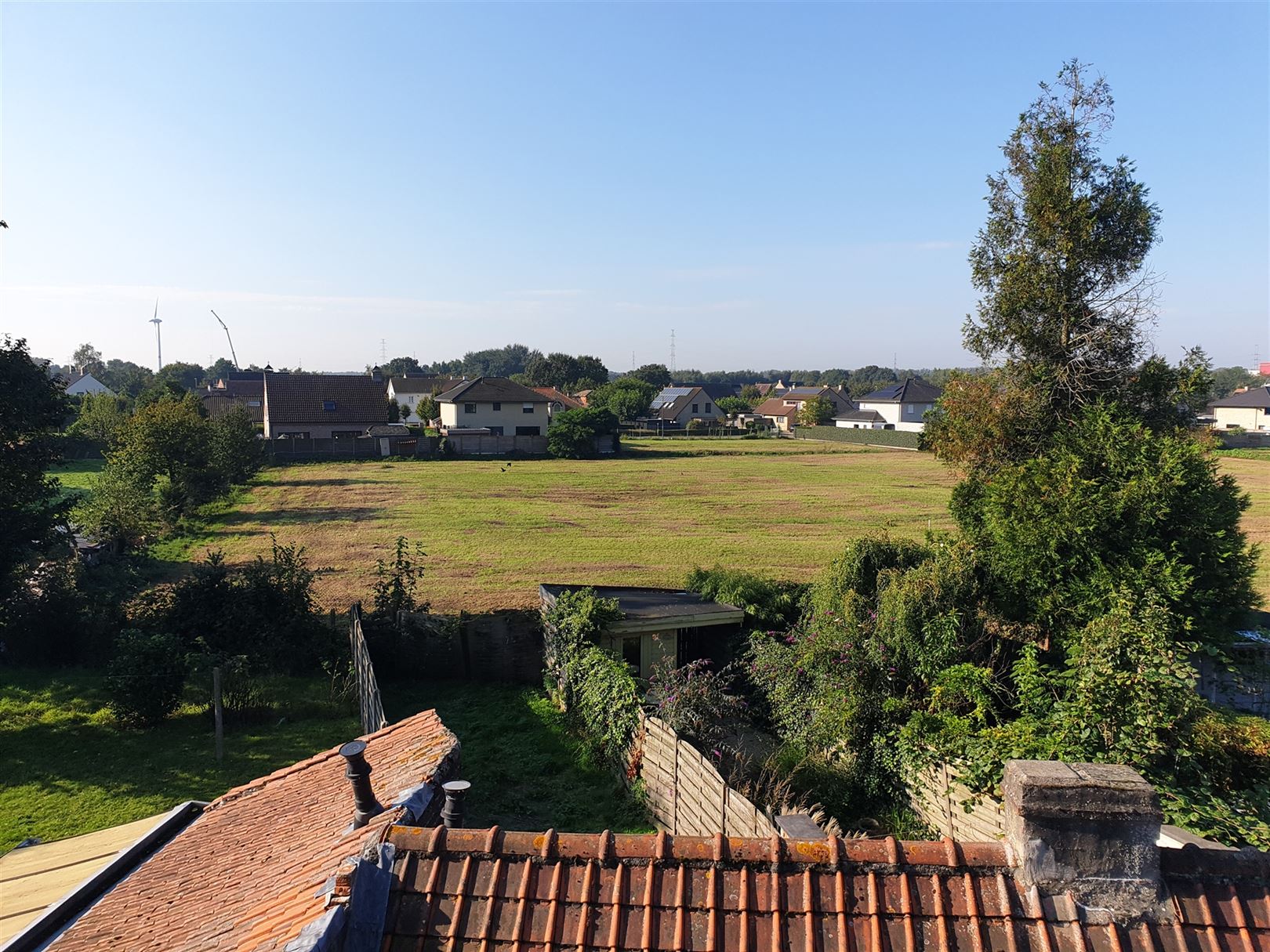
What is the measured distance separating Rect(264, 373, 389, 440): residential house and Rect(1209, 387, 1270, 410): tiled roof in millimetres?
88359

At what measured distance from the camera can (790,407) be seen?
3981 inches

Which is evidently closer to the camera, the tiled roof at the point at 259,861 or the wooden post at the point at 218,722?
the tiled roof at the point at 259,861

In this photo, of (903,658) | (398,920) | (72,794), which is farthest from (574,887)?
(72,794)

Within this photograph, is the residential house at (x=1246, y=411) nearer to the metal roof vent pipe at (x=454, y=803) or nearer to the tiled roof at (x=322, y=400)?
the tiled roof at (x=322, y=400)

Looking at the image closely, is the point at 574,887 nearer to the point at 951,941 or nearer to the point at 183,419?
the point at 951,941

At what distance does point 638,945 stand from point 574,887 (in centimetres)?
43

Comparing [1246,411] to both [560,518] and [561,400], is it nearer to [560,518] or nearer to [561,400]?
[561,400]

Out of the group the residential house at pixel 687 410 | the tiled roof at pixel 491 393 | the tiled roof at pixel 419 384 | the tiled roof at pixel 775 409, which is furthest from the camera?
the tiled roof at pixel 419 384

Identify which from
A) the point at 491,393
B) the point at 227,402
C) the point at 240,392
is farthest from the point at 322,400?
the point at 240,392

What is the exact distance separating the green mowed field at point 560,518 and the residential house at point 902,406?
30.5 meters

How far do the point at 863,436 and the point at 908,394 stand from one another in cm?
1183

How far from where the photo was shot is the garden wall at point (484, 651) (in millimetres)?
15469

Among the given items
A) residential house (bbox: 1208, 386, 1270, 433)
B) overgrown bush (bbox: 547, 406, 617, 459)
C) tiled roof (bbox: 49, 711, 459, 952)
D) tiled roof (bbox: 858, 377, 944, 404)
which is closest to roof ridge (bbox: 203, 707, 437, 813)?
tiled roof (bbox: 49, 711, 459, 952)

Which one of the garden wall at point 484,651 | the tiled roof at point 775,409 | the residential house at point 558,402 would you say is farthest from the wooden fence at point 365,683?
the tiled roof at point 775,409
